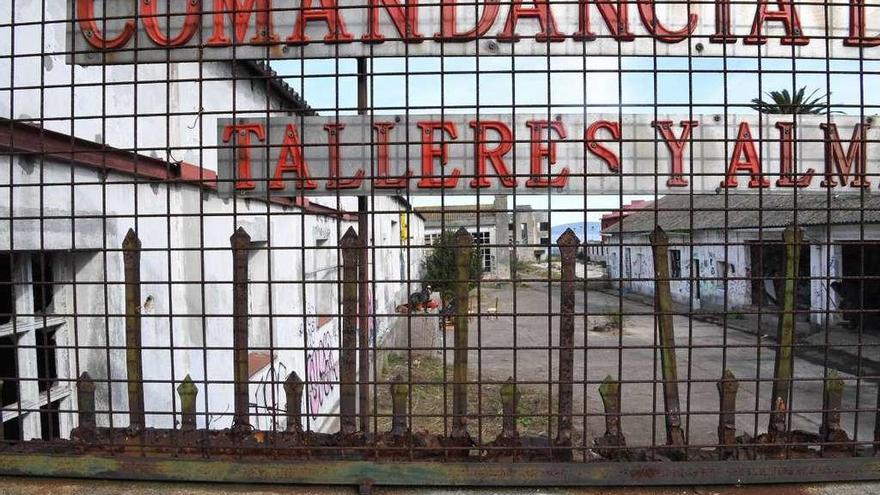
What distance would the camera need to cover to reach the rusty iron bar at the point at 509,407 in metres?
2.49

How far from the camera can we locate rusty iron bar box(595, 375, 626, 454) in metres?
2.51

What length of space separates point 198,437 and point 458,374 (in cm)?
126

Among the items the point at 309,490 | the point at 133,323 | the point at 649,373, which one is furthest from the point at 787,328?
the point at 649,373

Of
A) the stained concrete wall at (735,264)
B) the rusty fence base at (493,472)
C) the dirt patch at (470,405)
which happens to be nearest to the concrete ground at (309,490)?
the rusty fence base at (493,472)

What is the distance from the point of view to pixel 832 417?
2611 millimetres

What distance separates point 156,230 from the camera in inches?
173

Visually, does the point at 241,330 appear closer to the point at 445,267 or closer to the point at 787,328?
the point at 787,328

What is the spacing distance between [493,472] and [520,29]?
81.1 inches

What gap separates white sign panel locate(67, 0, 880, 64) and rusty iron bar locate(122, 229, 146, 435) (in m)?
0.93

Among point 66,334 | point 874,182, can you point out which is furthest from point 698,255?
point 66,334

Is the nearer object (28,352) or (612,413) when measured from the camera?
(612,413)

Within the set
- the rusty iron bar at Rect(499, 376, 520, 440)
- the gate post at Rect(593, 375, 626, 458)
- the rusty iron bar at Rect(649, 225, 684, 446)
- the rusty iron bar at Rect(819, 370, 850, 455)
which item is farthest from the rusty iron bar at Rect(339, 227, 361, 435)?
the rusty iron bar at Rect(819, 370, 850, 455)

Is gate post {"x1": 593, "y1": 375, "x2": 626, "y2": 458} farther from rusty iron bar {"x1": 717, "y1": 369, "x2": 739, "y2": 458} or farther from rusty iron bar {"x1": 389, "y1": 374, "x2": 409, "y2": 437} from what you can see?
rusty iron bar {"x1": 389, "y1": 374, "x2": 409, "y2": 437}

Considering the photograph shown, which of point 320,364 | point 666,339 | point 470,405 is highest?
point 666,339
